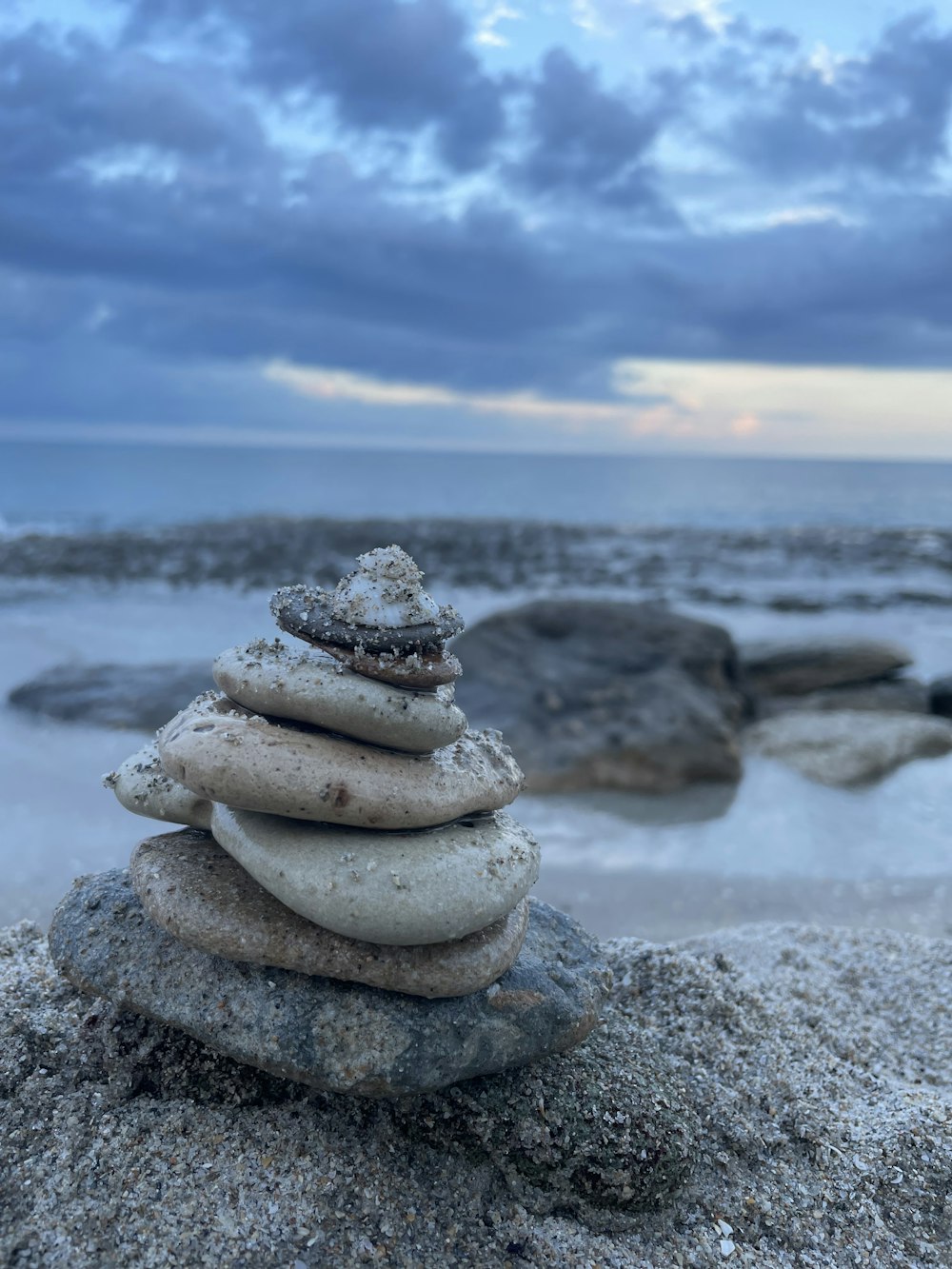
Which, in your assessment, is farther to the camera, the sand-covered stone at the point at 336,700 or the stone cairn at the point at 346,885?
the sand-covered stone at the point at 336,700

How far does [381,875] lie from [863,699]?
966cm

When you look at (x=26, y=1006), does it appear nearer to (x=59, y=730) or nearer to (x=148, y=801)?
(x=148, y=801)

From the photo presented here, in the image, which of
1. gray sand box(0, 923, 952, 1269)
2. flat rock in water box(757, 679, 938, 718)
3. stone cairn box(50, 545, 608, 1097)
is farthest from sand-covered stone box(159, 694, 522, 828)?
flat rock in water box(757, 679, 938, 718)

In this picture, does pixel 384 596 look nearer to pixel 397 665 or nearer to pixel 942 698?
pixel 397 665

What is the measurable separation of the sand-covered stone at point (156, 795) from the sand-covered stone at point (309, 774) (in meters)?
0.31

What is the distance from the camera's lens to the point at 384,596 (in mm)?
3229

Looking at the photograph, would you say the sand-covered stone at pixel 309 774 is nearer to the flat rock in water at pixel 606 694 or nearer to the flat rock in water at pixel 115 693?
the flat rock in water at pixel 606 694

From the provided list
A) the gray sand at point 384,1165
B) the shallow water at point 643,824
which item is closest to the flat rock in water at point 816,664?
the shallow water at point 643,824

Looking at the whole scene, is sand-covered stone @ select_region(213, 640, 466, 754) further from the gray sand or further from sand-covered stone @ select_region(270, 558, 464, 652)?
the gray sand

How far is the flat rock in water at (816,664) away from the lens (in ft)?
39.5

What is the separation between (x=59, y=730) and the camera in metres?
9.20

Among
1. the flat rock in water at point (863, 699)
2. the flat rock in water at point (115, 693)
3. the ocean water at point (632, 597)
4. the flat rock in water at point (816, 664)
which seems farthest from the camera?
the flat rock in water at point (816, 664)

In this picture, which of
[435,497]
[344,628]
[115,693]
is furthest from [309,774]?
[435,497]

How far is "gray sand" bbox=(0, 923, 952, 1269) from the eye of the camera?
2.86 m
